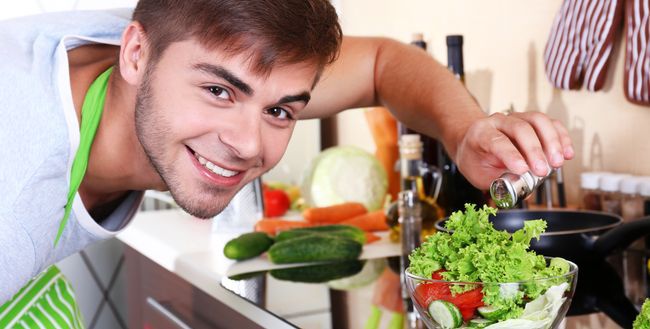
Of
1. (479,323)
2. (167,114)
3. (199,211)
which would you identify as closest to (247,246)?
(199,211)

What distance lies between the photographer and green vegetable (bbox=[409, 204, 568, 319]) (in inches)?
27.7

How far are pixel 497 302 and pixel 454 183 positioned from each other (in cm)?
81

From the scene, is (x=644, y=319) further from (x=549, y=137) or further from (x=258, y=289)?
(x=258, y=289)

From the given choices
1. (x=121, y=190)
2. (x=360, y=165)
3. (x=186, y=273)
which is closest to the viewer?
(x=121, y=190)

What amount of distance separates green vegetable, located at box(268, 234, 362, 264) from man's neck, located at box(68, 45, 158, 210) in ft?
0.87

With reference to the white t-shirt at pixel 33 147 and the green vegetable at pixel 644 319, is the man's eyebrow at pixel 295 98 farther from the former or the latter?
the green vegetable at pixel 644 319

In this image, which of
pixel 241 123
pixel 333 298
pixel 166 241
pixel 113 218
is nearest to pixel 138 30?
pixel 241 123

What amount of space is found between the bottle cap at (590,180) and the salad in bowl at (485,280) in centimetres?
59

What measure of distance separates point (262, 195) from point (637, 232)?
99 centimetres

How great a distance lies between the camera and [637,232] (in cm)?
103

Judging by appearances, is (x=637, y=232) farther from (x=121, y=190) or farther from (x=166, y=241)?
(x=166, y=241)

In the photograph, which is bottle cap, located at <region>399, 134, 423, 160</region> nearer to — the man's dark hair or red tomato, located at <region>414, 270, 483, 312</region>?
the man's dark hair

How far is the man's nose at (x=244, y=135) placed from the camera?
1014mm

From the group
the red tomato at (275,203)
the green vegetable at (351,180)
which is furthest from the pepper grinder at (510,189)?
the red tomato at (275,203)
